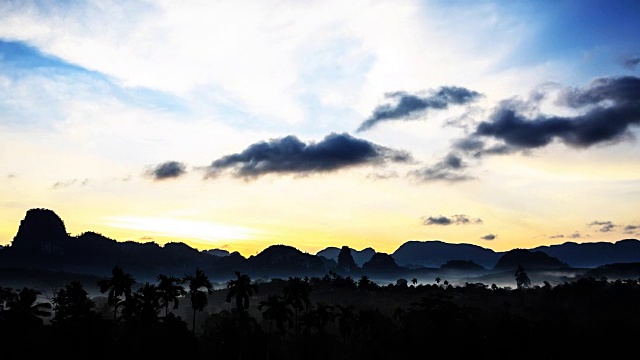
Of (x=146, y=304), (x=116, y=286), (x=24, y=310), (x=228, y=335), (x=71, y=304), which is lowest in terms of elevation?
(x=228, y=335)

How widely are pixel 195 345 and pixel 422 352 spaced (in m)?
50.2

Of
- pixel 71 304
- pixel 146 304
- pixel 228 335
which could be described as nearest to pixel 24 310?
pixel 146 304

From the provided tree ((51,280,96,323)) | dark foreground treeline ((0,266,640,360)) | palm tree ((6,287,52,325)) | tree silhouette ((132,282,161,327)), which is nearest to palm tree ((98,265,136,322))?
dark foreground treeline ((0,266,640,360))

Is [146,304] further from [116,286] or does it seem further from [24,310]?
[24,310]

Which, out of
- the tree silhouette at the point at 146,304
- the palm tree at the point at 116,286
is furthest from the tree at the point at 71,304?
the tree silhouette at the point at 146,304

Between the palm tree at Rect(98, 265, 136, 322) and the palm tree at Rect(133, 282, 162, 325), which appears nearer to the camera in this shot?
the palm tree at Rect(133, 282, 162, 325)

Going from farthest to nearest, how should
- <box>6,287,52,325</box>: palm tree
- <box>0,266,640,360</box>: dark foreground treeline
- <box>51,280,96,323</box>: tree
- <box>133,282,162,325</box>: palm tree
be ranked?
<box>51,280,96,323</box>: tree → <box>133,282,162,325</box>: palm tree → <box>0,266,640,360</box>: dark foreground treeline → <box>6,287,52,325</box>: palm tree

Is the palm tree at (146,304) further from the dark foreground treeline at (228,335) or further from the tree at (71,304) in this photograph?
→ the tree at (71,304)

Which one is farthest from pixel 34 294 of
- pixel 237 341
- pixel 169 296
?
pixel 237 341

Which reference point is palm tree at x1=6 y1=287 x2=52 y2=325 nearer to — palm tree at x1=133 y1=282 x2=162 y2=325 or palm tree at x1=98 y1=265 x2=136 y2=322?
palm tree at x1=98 y1=265 x2=136 y2=322

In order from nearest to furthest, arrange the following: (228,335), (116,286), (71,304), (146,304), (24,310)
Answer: (24,310) < (146,304) < (116,286) < (228,335) < (71,304)

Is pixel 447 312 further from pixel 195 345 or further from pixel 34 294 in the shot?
pixel 34 294

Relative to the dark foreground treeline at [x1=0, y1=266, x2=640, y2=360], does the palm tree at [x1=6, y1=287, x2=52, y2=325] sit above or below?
above

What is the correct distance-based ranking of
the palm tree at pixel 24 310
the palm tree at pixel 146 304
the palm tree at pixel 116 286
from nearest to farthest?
the palm tree at pixel 24 310 → the palm tree at pixel 146 304 → the palm tree at pixel 116 286
